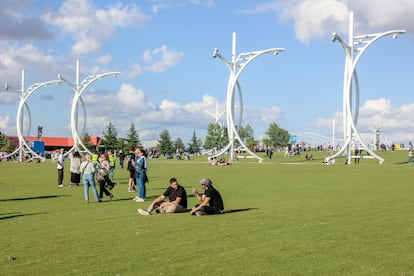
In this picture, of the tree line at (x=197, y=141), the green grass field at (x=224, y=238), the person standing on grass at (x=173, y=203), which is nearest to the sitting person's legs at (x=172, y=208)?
the person standing on grass at (x=173, y=203)

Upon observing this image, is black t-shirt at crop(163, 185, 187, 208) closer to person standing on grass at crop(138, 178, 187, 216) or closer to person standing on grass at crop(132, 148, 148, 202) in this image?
person standing on grass at crop(138, 178, 187, 216)

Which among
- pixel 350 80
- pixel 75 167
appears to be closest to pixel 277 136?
pixel 350 80

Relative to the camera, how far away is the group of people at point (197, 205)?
47.8 feet

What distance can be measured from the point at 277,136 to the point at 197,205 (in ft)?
364

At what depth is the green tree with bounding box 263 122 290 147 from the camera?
409ft

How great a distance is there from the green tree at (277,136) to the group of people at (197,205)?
10924 cm

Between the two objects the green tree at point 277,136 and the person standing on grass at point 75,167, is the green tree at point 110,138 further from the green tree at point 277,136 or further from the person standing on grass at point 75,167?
the person standing on grass at point 75,167

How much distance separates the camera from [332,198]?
59.1ft

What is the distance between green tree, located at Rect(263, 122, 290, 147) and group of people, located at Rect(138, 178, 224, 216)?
A: 109 meters

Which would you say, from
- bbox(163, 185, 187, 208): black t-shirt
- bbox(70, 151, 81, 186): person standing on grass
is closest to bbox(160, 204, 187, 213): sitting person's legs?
bbox(163, 185, 187, 208): black t-shirt

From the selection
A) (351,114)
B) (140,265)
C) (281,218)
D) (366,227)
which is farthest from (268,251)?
(351,114)

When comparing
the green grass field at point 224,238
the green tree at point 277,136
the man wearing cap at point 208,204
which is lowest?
the green grass field at point 224,238

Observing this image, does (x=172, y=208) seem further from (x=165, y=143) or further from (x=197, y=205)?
(x=165, y=143)

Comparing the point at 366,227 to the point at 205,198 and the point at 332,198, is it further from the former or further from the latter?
the point at 332,198
